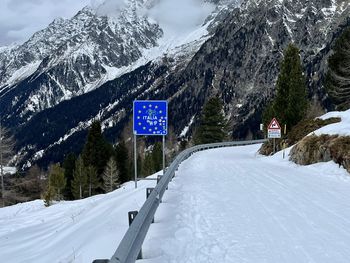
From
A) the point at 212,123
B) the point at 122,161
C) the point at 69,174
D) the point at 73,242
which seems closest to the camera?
the point at 73,242

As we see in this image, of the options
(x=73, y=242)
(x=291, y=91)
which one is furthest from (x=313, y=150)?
(x=291, y=91)

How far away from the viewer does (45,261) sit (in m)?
9.83

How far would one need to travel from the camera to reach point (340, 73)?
1714 inches

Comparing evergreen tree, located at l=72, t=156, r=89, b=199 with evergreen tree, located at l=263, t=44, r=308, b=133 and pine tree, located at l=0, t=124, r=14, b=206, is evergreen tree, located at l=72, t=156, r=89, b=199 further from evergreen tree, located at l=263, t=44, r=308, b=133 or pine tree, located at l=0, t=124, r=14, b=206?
evergreen tree, located at l=263, t=44, r=308, b=133

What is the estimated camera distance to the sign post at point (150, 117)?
2100 cm

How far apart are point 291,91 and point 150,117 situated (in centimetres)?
2246

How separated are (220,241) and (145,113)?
44.0 feet

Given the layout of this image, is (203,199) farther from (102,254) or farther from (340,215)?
(102,254)

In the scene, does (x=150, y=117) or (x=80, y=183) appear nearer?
(x=150, y=117)

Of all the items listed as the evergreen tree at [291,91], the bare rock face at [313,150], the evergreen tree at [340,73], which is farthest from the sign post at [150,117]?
the evergreen tree at [340,73]

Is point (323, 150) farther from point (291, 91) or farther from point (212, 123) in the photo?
point (212, 123)

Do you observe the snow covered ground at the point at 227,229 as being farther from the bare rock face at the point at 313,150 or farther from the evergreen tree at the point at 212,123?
the evergreen tree at the point at 212,123

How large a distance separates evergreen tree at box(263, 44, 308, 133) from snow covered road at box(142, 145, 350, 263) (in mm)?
25105

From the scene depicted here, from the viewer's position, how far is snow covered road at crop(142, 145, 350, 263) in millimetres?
7488
